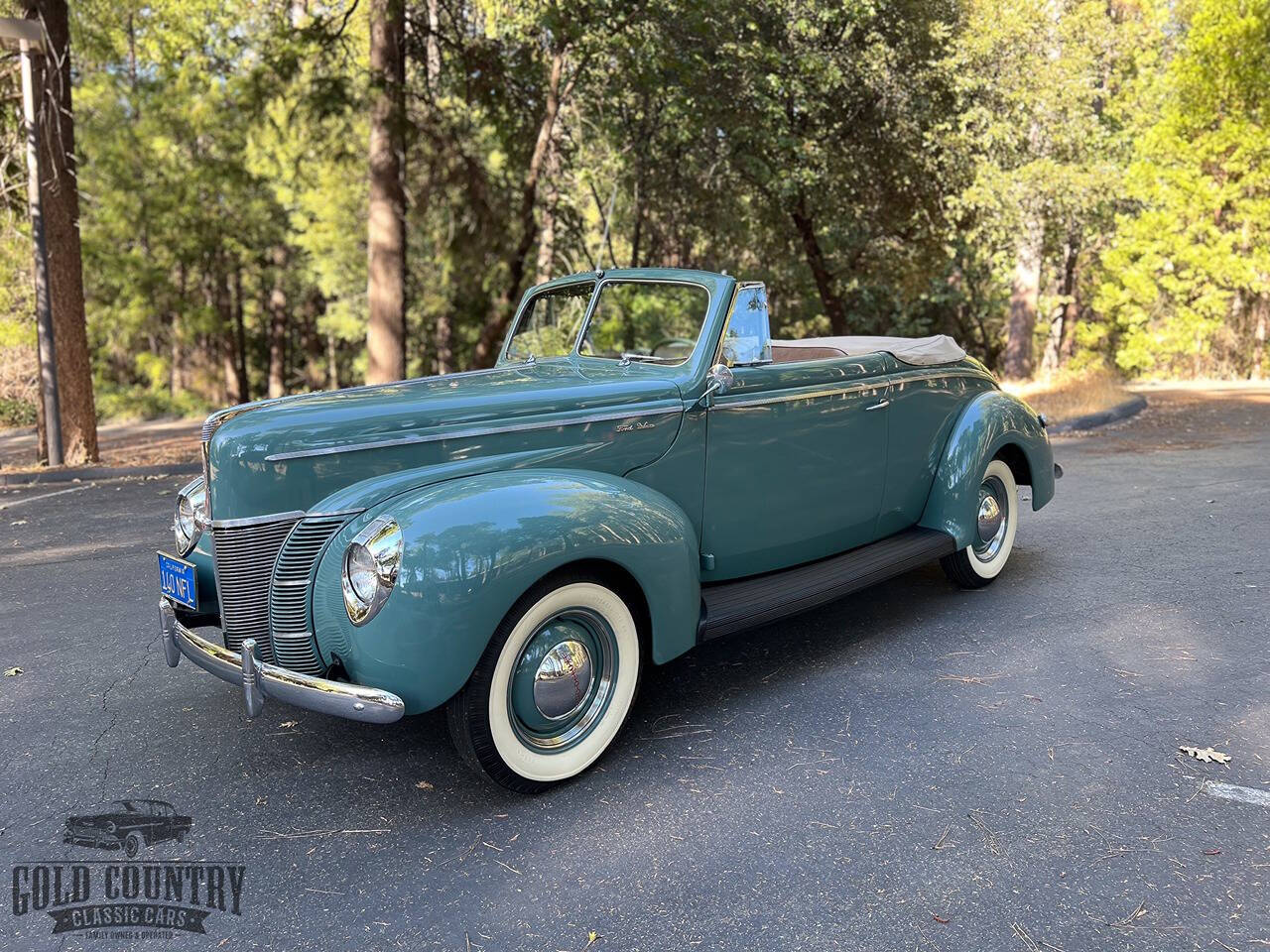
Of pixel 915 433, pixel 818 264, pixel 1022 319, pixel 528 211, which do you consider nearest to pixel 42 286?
pixel 528 211

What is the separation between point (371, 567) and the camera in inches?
111

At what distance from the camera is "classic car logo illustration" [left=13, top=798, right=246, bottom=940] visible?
8.14 ft

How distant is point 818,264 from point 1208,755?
1497 centimetres

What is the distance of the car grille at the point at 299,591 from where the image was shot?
3016 millimetres

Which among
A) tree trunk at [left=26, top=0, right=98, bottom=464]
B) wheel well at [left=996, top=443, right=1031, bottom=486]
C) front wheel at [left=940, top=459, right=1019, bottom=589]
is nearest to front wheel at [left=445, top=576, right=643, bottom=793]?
front wheel at [left=940, top=459, right=1019, bottom=589]

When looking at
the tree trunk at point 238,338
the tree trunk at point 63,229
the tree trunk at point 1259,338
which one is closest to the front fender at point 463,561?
the tree trunk at point 63,229

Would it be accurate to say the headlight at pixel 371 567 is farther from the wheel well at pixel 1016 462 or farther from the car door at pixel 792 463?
the wheel well at pixel 1016 462

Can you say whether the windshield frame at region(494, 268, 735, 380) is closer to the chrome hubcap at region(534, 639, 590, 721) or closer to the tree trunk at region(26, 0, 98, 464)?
the chrome hubcap at region(534, 639, 590, 721)

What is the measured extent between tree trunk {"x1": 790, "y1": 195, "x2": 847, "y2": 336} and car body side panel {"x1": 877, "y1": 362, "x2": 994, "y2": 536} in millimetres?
11560

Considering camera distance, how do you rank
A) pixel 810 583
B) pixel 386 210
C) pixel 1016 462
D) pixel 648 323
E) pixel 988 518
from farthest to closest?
pixel 386 210
pixel 1016 462
pixel 988 518
pixel 648 323
pixel 810 583

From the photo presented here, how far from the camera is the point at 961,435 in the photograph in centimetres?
495

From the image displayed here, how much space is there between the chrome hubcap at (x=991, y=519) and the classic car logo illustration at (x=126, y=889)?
13.4 feet

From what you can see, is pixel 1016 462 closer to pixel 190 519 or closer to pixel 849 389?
pixel 849 389

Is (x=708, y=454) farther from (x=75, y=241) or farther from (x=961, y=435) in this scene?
(x=75, y=241)
